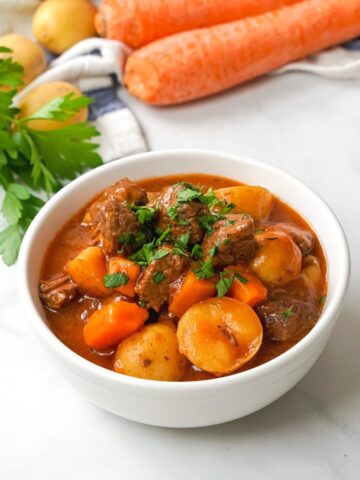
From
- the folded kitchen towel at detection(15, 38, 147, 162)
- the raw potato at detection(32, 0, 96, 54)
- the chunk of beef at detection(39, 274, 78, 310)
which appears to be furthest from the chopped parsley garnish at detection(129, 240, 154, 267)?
the raw potato at detection(32, 0, 96, 54)

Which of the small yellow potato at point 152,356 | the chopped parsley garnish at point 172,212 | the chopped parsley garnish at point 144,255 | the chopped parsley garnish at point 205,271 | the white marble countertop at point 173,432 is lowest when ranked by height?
the white marble countertop at point 173,432

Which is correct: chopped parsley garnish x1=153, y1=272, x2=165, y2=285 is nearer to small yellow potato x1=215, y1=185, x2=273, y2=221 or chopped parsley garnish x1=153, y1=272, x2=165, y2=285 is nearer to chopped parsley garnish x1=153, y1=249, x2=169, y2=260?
chopped parsley garnish x1=153, y1=249, x2=169, y2=260

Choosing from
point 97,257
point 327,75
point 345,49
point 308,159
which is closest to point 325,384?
point 97,257

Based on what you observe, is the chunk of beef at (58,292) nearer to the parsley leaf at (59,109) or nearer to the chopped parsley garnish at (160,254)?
the chopped parsley garnish at (160,254)

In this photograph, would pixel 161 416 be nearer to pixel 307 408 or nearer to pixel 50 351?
pixel 50 351

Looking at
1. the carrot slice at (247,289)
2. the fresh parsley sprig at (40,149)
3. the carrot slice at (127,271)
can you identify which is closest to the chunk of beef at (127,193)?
the carrot slice at (127,271)

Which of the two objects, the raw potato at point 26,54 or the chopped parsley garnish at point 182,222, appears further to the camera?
the raw potato at point 26,54
